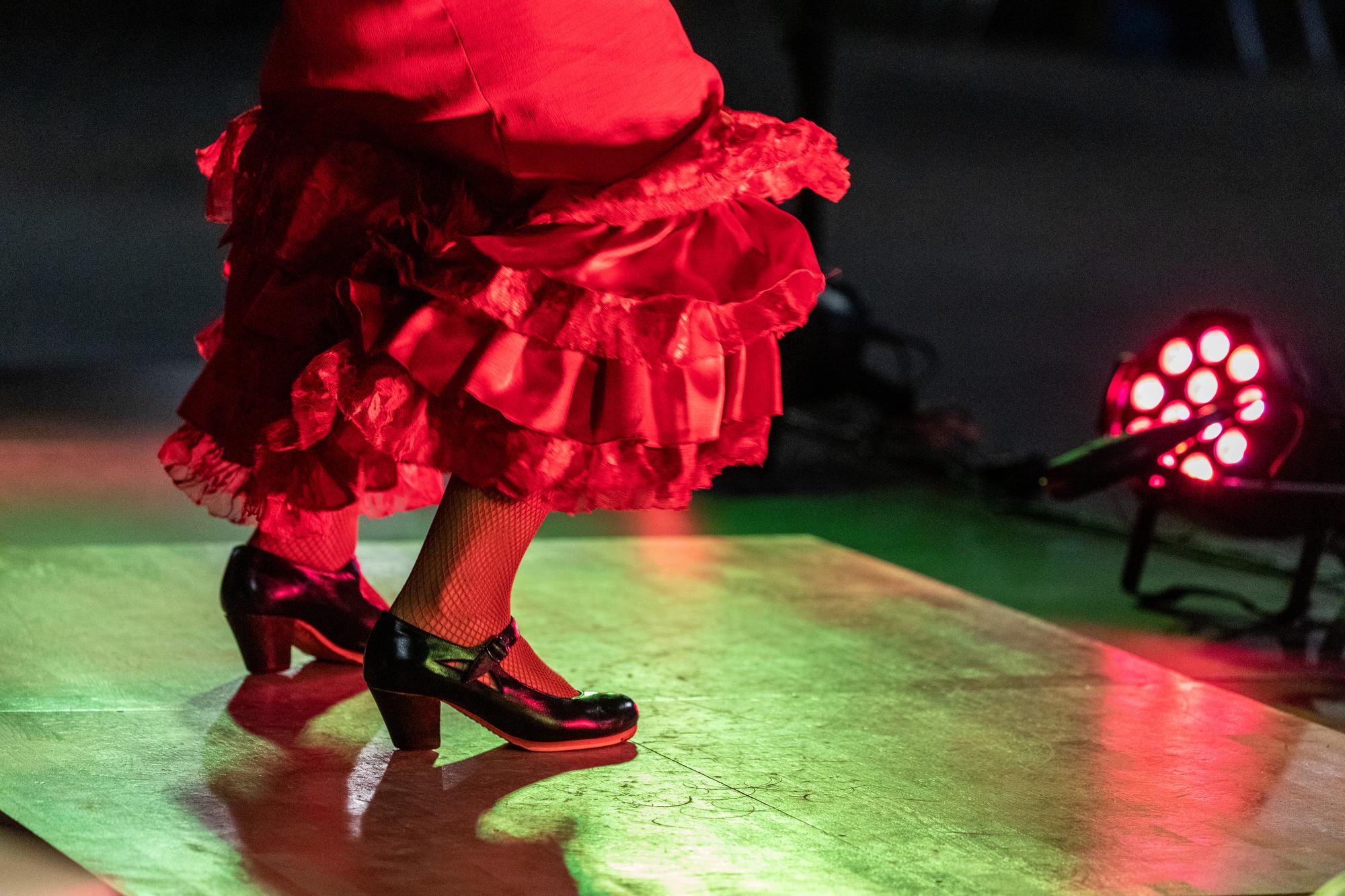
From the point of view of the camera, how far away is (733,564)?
2.43m

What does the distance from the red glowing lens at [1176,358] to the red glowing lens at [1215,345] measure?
0.02 m

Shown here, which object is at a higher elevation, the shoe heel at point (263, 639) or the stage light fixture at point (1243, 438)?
the stage light fixture at point (1243, 438)

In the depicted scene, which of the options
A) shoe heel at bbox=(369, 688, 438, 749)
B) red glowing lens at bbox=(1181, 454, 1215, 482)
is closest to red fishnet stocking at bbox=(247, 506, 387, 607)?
shoe heel at bbox=(369, 688, 438, 749)

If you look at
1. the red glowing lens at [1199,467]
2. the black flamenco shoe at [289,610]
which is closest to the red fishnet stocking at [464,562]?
the black flamenco shoe at [289,610]

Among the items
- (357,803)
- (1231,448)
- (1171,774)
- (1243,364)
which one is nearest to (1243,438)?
(1231,448)

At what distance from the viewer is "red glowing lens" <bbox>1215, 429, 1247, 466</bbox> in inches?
94.3

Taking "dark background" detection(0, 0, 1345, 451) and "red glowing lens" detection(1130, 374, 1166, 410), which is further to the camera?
"dark background" detection(0, 0, 1345, 451)

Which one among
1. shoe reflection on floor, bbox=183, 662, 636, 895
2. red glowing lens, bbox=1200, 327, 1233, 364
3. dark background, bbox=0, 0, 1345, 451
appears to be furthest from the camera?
dark background, bbox=0, 0, 1345, 451

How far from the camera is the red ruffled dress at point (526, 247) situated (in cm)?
129

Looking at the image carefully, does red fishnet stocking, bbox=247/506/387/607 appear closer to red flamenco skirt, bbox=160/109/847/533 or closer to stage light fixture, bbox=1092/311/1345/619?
red flamenco skirt, bbox=160/109/847/533

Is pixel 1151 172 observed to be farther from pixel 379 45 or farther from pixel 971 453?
pixel 379 45

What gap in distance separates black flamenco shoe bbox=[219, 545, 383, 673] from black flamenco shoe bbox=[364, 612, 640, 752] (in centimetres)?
23

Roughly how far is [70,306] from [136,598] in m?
4.05

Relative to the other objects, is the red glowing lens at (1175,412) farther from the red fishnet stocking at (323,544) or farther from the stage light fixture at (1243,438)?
the red fishnet stocking at (323,544)
